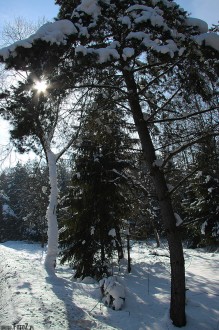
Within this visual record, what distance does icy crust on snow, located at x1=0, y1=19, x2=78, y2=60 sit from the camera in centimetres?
561

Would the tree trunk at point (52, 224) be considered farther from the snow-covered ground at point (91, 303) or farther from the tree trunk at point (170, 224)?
the tree trunk at point (170, 224)

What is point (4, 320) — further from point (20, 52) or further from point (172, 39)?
point (172, 39)

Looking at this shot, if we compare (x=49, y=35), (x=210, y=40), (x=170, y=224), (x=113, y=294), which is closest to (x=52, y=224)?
(x=113, y=294)

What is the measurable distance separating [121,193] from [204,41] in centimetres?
816

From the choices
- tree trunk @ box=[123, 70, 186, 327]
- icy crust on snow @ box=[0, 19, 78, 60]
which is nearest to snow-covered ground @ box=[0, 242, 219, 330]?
tree trunk @ box=[123, 70, 186, 327]

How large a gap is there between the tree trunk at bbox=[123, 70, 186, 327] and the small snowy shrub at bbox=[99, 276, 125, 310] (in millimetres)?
1709

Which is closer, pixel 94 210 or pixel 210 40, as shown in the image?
pixel 210 40

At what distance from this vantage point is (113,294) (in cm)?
848

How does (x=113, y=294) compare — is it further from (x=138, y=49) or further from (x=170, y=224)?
(x=138, y=49)

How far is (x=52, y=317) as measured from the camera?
6160 millimetres

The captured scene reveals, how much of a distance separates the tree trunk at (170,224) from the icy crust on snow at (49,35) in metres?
1.68

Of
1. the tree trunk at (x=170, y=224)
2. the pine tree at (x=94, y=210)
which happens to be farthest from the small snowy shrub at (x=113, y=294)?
the pine tree at (x=94, y=210)

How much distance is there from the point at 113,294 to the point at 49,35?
6.66m

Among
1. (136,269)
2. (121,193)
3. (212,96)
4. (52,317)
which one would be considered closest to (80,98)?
(212,96)
